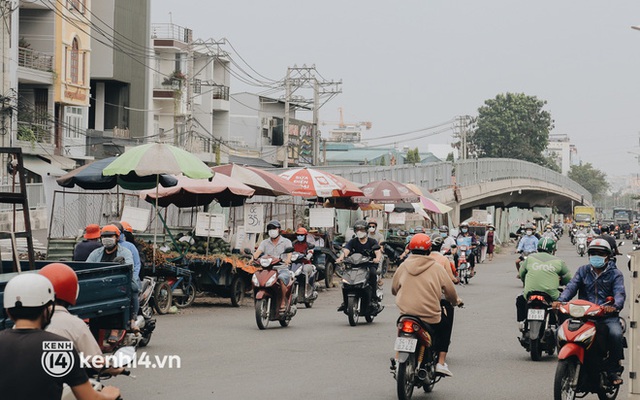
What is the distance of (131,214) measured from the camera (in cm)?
1856

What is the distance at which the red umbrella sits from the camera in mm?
29266

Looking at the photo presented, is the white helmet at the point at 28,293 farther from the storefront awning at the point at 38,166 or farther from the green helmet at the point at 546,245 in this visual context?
the storefront awning at the point at 38,166

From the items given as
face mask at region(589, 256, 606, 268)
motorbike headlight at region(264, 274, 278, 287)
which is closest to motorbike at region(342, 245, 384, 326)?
motorbike headlight at region(264, 274, 278, 287)

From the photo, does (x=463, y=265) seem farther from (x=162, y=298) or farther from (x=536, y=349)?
(x=536, y=349)

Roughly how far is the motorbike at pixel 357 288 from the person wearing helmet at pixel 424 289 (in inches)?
220

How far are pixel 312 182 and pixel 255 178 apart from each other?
4393mm

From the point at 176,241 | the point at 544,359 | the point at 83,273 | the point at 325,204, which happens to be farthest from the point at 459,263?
the point at 83,273

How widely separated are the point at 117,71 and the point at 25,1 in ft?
40.2

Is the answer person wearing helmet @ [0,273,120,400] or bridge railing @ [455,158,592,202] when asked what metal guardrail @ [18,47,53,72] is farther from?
person wearing helmet @ [0,273,120,400]

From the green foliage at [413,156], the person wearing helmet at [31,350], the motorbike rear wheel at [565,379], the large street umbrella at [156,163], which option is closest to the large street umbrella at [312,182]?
the large street umbrella at [156,163]

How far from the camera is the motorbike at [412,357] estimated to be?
9195 mm

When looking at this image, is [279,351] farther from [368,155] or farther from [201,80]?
[368,155]

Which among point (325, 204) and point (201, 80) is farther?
point (201, 80)

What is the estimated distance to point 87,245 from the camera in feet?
44.2
